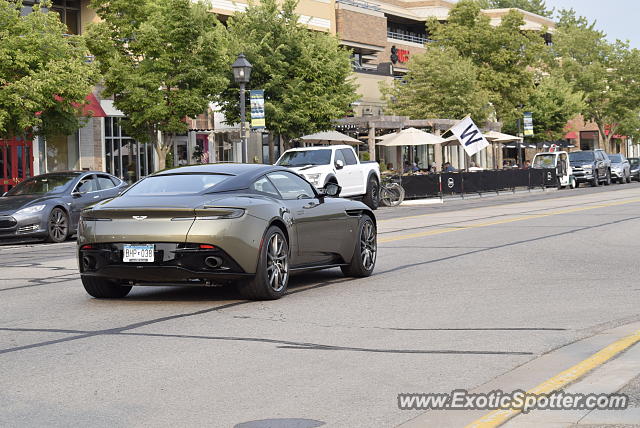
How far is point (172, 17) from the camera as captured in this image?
34.5 meters

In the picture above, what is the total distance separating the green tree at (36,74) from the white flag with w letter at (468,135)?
16.9m

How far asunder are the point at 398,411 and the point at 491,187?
130ft

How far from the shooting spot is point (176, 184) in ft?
35.9

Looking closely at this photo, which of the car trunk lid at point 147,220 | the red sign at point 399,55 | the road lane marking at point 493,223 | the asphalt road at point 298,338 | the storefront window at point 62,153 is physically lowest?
the asphalt road at point 298,338

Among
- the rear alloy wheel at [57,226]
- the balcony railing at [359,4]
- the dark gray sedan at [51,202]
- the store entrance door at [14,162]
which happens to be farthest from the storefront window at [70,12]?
the balcony railing at [359,4]

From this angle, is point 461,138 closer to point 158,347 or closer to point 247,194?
point 247,194

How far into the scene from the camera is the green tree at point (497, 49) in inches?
2714

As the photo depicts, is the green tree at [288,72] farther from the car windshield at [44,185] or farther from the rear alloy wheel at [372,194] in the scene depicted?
the car windshield at [44,185]

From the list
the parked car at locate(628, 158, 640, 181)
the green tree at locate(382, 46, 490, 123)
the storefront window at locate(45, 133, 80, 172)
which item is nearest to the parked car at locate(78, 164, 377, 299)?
the storefront window at locate(45, 133, 80, 172)

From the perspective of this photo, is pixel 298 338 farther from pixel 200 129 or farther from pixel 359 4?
pixel 359 4

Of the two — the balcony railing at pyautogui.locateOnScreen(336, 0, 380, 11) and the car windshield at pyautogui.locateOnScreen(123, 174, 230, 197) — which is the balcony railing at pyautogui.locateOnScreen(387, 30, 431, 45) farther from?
the car windshield at pyautogui.locateOnScreen(123, 174, 230, 197)

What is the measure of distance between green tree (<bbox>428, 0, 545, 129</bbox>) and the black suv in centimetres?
1308

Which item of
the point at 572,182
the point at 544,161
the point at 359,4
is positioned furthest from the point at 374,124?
the point at 359,4

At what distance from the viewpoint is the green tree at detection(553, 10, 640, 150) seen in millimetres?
91062
